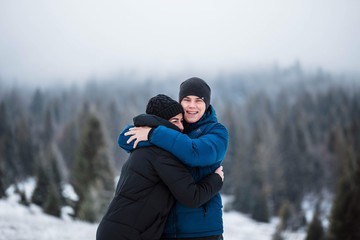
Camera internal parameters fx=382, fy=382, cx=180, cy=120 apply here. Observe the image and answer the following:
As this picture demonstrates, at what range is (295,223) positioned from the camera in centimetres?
3897

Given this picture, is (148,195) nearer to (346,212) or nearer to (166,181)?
(166,181)

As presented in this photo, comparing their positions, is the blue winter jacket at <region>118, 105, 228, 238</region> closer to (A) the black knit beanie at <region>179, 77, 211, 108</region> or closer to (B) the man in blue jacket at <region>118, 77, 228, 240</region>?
(B) the man in blue jacket at <region>118, 77, 228, 240</region>

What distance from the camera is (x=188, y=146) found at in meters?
3.48

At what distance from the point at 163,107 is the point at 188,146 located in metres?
0.55

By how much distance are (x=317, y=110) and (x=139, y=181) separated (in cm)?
9024

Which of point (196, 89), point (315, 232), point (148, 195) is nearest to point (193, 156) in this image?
point (148, 195)

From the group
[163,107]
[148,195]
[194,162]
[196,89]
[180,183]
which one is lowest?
[148,195]

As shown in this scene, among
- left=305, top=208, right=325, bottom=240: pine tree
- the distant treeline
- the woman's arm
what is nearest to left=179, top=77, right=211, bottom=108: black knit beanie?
the woman's arm

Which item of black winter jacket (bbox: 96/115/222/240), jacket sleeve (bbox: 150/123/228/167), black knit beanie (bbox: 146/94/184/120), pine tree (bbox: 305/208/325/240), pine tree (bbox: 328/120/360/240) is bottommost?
pine tree (bbox: 305/208/325/240)

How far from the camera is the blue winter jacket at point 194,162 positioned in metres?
3.48

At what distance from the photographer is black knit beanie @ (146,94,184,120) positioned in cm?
380

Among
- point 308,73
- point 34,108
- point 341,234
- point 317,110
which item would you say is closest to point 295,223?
point 341,234

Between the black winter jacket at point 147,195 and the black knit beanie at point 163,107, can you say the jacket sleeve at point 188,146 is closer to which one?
the black winter jacket at point 147,195

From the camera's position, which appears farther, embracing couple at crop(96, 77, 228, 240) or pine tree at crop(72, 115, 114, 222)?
pine tree at crop(72, 115, 114, 222)
